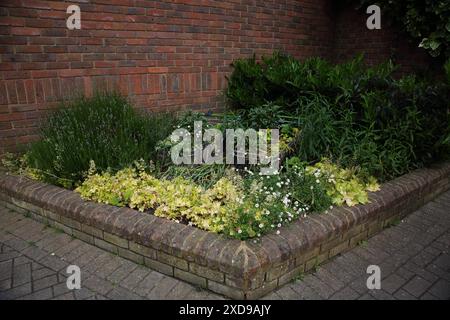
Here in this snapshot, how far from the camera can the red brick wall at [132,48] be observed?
12.1 feet

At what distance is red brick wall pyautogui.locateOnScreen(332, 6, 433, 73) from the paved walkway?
417 centimetres

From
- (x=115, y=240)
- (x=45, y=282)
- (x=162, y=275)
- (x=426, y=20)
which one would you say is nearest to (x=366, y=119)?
(x=162, y=275)

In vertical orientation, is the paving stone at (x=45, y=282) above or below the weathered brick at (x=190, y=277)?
below

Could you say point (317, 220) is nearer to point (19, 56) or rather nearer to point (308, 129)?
point (308, 129)

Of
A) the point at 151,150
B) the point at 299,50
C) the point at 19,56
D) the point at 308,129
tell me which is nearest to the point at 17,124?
the point at 19,56

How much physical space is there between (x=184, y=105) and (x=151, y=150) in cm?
152

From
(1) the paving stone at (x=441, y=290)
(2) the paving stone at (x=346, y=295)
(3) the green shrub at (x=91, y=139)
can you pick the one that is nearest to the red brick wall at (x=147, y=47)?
(3) the green shrub at (x=91, y=139)

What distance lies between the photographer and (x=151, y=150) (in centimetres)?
373

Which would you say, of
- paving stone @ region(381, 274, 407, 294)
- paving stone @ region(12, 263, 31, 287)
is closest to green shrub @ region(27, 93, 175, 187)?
paving stone @ region(12, 263, 31, 287)

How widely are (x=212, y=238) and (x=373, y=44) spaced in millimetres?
5971

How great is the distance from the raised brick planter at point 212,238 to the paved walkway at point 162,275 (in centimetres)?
8

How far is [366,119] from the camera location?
3961mm

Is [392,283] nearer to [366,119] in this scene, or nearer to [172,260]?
[172,260]

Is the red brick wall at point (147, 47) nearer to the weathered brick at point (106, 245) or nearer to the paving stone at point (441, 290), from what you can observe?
the weathered brick at point (106, 245)
